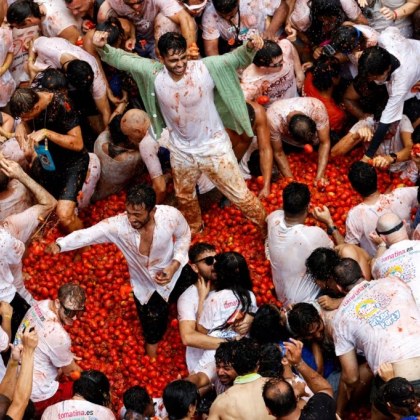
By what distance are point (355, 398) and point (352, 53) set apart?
3.17 m

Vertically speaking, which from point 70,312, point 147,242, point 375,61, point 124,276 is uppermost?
point 375,61

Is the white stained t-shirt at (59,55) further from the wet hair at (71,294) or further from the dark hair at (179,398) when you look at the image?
the dark hair at (179,398)

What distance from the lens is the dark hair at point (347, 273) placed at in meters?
7.81

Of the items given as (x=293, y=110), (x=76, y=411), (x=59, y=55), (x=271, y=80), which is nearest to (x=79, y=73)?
(x=59, y=55)

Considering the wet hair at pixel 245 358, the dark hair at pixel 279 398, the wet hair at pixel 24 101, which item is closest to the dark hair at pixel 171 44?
the wet hair at pixel 24 101

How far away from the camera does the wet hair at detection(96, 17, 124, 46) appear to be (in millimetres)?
9500

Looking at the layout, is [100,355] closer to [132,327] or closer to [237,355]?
[132,327]

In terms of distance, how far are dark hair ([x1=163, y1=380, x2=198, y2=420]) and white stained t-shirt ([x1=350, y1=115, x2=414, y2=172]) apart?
10.5 ft

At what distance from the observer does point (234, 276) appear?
26.9 ft

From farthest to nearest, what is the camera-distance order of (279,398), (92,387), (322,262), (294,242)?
(294,242) → (322,262) → (92,387) → (279,398)

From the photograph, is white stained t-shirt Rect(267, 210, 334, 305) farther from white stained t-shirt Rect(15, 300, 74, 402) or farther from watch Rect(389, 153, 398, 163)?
white stained t-shirt Rect(15, 300, 74, 402)

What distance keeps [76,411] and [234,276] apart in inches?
63.7

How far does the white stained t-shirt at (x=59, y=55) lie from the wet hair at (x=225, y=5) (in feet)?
3.87

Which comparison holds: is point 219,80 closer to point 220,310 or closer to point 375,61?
point 375,61
